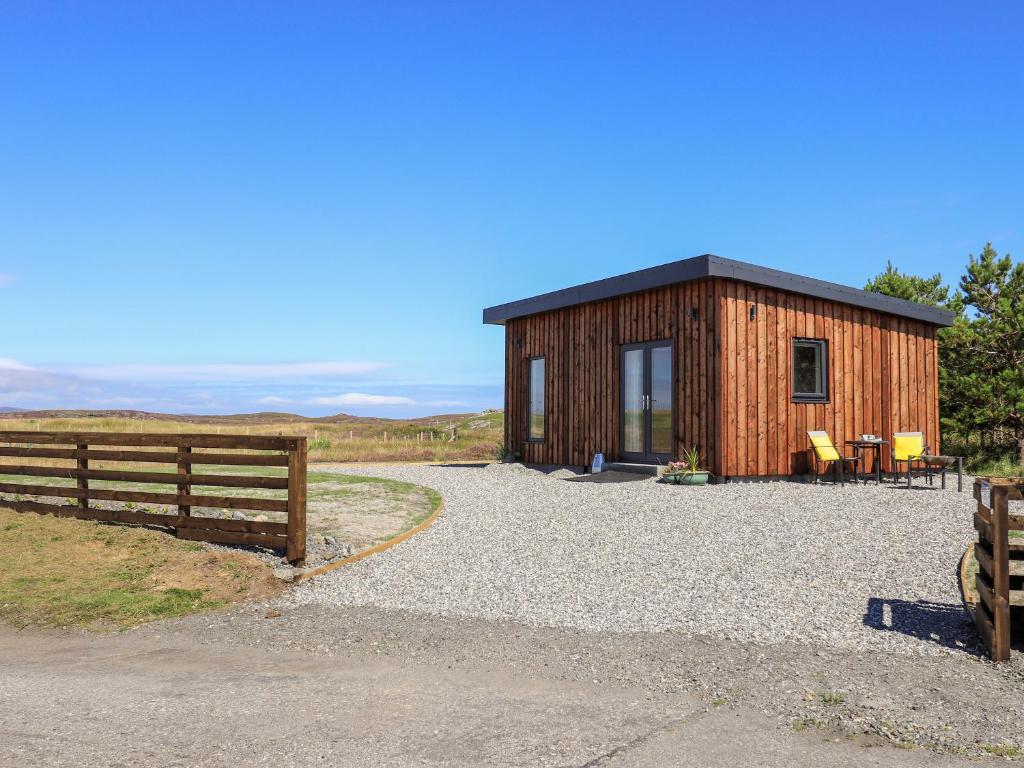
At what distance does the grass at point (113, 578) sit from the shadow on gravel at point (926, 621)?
4781 millimetres

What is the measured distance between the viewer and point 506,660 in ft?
15.6

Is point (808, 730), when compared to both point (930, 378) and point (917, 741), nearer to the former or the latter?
point (917, 741)

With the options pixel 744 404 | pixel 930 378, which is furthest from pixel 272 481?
pixel 930 378

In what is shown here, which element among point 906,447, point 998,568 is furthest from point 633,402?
point 998,568

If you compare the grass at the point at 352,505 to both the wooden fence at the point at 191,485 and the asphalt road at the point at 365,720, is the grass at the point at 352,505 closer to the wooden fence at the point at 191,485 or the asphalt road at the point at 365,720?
the wooden fence at the point at 191,485

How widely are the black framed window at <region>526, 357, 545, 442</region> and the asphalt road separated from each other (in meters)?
12.1

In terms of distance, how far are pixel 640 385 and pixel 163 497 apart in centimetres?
846

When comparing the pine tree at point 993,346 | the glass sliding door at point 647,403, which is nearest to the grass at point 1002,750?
the glass sliding door at point 647,403

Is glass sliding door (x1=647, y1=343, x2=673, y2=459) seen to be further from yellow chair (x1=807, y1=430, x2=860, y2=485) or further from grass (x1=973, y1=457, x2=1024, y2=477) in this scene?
grass (x1=973, y1=457, x2=1024, y2=477)

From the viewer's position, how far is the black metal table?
13359 mm

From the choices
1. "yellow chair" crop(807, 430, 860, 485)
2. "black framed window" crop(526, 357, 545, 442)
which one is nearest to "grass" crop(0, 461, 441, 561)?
"black framed window" crop(526, 357, 545, 442)

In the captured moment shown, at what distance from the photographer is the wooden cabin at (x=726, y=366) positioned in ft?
42.4

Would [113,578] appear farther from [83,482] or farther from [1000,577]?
[1000,577]

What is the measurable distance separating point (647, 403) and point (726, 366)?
1.83 metres
